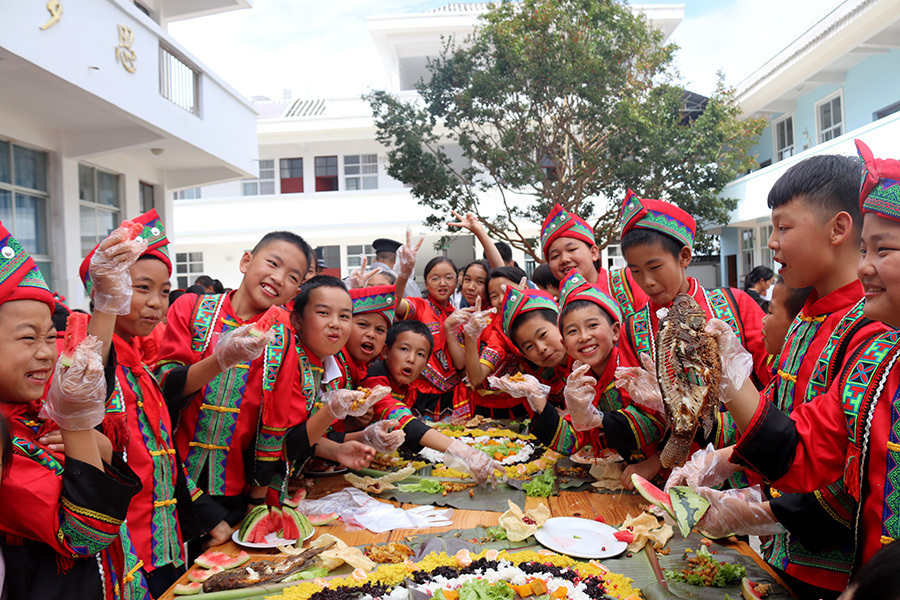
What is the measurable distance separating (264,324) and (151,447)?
0.56 m

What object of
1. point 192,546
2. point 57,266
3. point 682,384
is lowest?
point 192,546

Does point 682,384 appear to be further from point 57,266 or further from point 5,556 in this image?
point 57,266

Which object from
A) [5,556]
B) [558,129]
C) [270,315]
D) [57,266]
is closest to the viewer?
[5,556]

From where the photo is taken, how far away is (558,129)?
10.1 meters

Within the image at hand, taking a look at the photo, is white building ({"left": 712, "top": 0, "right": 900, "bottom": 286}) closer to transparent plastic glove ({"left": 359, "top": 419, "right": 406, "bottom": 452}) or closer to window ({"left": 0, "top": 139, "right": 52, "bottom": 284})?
transparent plastic glove ({"left": 359, "top": 419, "right": 406, "bottom": 452})

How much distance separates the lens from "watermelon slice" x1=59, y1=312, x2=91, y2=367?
1506 millimetres

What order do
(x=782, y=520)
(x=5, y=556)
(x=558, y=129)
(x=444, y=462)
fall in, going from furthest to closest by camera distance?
(x=558, y=129) < (x=444, y=462) < (x=782, y=520) < (x=5, y=556)

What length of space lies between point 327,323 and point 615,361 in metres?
1.35

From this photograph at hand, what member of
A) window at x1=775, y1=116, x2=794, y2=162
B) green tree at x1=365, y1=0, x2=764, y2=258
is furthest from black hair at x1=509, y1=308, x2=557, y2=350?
window at x1=775, y1=116, x2=794, y2=162

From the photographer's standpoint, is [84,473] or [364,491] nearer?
[84,473]

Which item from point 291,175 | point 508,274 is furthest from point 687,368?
point 291,175

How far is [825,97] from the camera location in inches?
475

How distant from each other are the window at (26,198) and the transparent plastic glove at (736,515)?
24.9ft

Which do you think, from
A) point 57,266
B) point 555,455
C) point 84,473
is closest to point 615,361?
point 555,455
